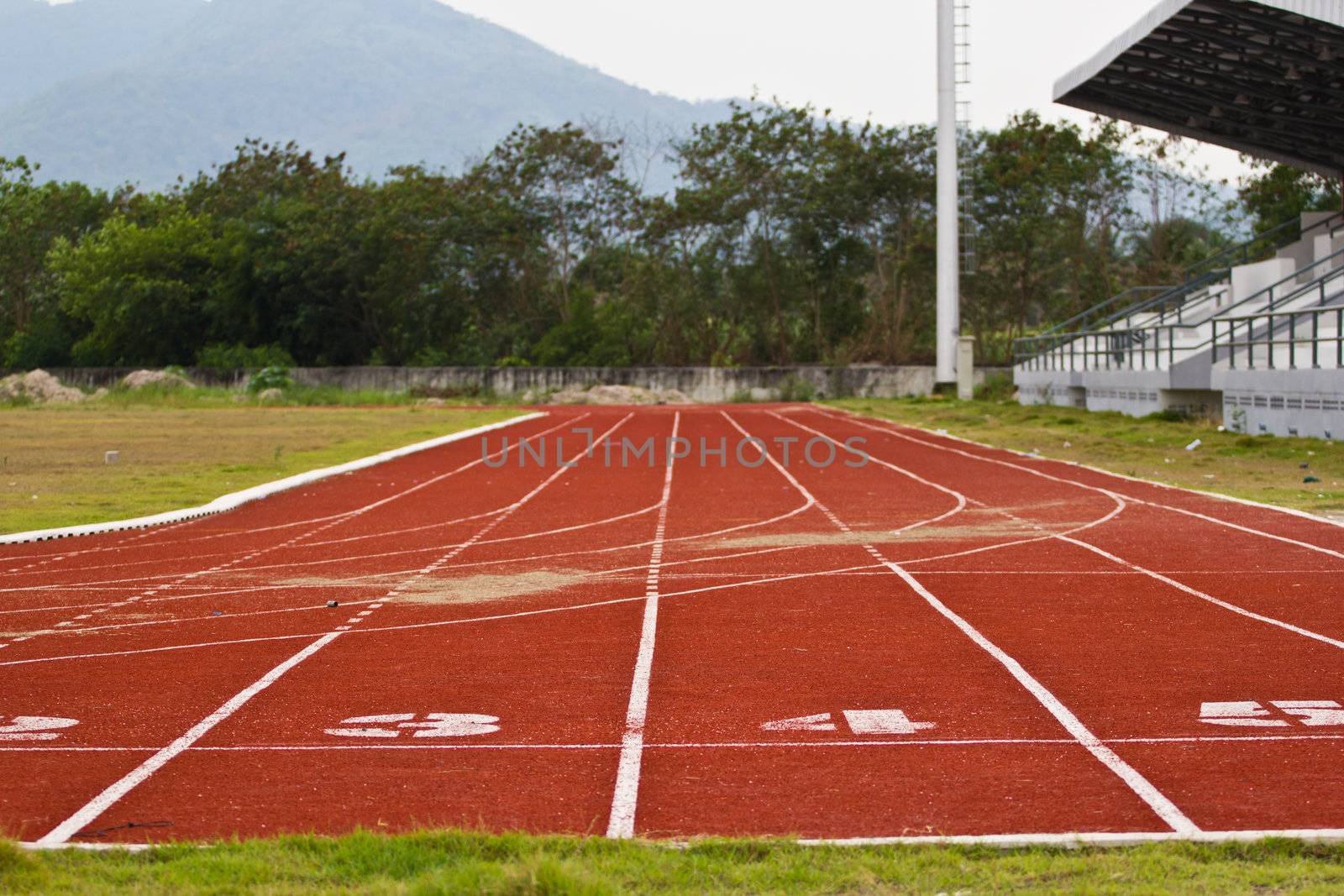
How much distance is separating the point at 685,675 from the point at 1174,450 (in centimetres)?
1941

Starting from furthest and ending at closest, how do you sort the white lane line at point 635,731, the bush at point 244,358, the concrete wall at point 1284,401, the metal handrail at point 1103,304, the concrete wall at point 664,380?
1. the bush at point 244,358
2. the concrete wall at point 664,380
3. the metal handrail at point 1103,304
4. the concrete wall at point 1284,401
5. the white lane line at point 635,731

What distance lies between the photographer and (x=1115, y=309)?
2293 inches

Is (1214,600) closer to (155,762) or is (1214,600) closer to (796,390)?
(155,762)

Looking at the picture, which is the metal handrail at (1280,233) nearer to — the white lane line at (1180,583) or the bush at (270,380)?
the white lane line at (1180,583)

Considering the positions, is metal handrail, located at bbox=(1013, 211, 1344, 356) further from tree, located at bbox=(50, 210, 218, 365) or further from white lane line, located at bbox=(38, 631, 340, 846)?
tree, located at bbox=(50, 210, 218, 365)

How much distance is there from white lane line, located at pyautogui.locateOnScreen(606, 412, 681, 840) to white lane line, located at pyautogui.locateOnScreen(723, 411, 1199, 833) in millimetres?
1898

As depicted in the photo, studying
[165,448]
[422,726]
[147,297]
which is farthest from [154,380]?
[422,726]

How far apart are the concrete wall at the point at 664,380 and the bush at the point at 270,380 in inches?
99.8

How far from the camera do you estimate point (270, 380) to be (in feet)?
195

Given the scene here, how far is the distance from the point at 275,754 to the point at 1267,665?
5.21m

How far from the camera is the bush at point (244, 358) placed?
64.6 m

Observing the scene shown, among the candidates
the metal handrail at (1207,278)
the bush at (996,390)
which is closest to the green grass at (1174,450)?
the metal handrail at (1207,278)

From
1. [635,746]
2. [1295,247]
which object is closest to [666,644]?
[635,746]

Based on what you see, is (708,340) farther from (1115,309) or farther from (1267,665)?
(1267,665)
